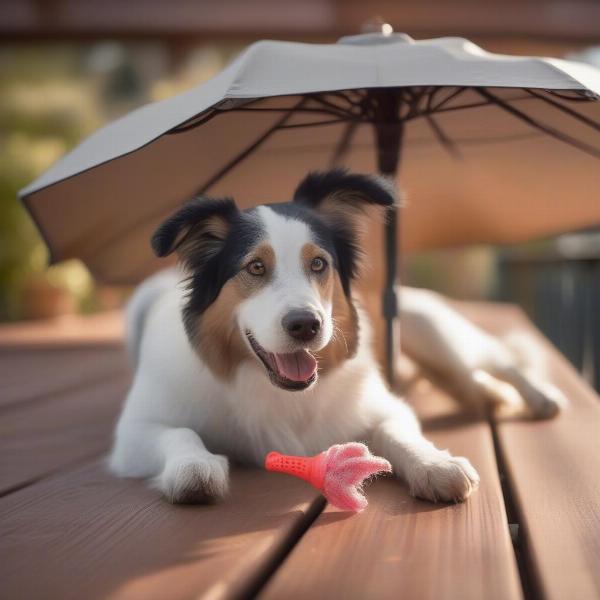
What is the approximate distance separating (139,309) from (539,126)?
1.77 meters

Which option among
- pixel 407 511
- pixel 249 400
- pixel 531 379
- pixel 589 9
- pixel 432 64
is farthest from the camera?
pixel 589 9

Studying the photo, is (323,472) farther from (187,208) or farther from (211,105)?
(211,105)

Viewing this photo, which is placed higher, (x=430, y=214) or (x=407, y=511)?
(x=430, y=214)

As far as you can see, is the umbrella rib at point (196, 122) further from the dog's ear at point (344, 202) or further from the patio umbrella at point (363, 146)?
the dog's ear at point (344, 202)

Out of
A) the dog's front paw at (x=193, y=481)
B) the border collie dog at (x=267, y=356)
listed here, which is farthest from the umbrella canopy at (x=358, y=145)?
the dog's front paw at (x=193, y=481)

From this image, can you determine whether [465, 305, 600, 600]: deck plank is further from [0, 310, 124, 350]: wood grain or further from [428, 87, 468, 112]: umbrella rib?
[0, 310, 124, 350]: wood grain

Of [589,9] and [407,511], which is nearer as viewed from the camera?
[407,511]

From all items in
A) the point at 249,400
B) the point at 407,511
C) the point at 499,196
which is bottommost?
the point at 407,511

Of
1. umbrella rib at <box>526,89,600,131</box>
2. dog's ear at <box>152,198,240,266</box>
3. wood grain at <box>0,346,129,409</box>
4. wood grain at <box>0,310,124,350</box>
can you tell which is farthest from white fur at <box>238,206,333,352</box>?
wood grain at <box>0,310,124,350</box>

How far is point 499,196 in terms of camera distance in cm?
304

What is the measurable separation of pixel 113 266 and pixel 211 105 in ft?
4.46

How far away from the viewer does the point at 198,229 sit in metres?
2.12

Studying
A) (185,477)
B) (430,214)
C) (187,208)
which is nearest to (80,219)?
(187,208)

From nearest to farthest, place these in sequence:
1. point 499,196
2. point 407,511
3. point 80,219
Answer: point 407,511
point 80,219
point 499,196
